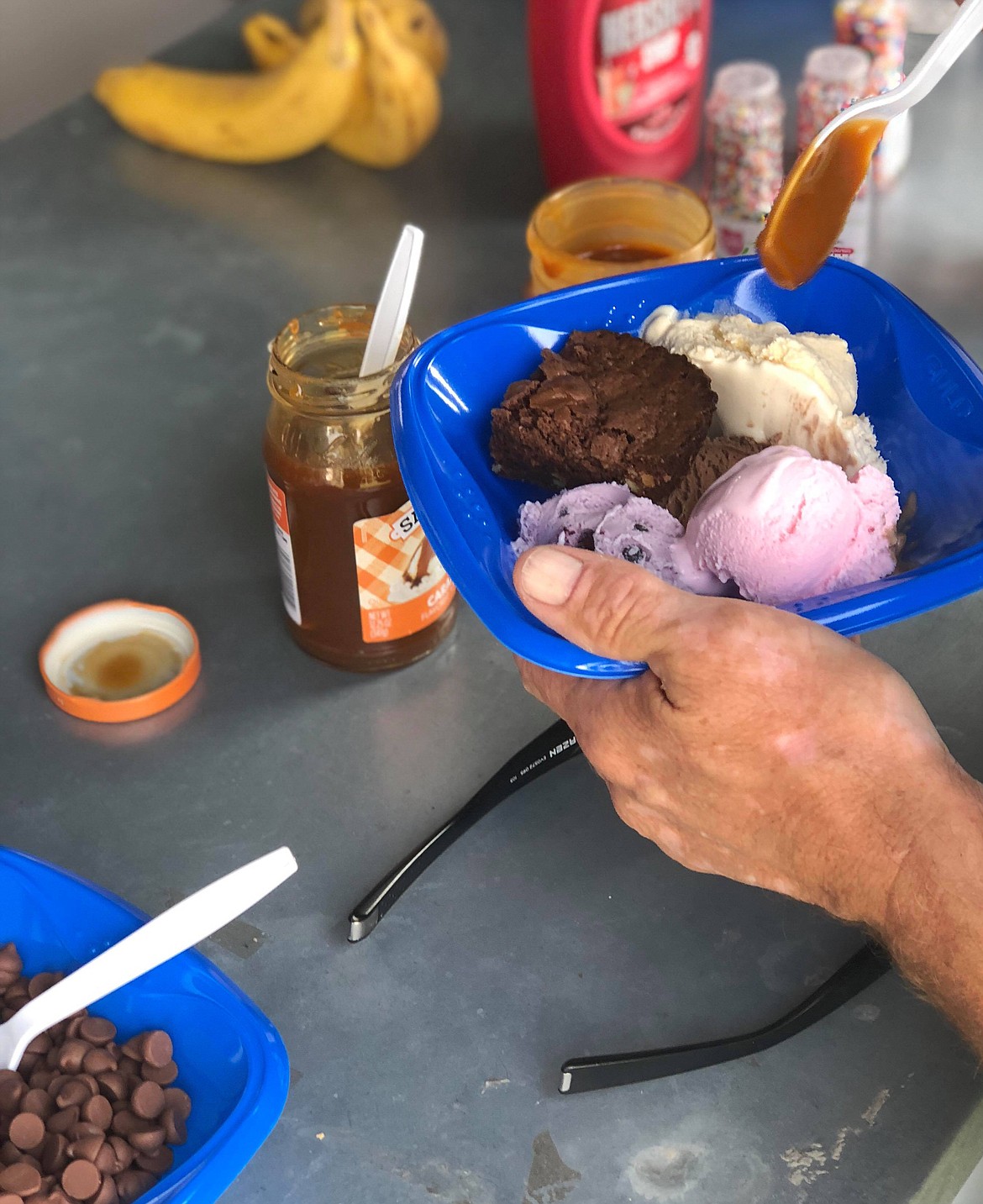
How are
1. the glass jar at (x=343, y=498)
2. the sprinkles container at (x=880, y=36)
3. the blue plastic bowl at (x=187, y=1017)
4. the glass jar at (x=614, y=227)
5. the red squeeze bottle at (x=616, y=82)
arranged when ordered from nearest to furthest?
the blue plastic bowl at (x=187, y=1017) → the glass jar at (x=343, y=498) → the glass jar at (x=614, y=227) → the red squeeze bottle at (x=616, y=82) → the sprinkles container at (x=880, y=36)

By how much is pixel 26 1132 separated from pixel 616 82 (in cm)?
108

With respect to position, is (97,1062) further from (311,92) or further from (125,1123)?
(311,92)

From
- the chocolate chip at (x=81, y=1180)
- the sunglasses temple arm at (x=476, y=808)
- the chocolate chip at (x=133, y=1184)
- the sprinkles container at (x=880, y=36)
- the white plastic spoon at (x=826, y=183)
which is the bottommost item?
the sunglasses temple arm at (x=476, y=808)

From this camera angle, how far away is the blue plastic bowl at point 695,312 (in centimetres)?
62

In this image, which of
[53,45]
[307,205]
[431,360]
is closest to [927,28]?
[307,205]

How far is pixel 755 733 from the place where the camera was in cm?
64

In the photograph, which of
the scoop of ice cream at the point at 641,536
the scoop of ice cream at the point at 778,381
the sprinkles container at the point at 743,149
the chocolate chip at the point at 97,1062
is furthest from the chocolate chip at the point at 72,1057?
the sprinkles container at the point at 743,149

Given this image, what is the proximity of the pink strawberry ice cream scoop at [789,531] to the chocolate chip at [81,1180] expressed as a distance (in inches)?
16.7

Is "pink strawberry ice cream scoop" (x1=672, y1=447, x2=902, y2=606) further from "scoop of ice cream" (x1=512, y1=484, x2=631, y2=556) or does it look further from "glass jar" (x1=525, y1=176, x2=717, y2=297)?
"glass jar" (x1=525, y1=176, x2=717, y2=297)

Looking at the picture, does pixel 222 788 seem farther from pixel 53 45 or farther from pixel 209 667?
pixel 53 45

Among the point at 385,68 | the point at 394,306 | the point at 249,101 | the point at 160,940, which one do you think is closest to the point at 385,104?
the point at 385,68

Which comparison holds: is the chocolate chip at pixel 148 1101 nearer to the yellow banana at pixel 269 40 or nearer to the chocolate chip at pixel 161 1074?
the chocolate chip at pixel 161 1074

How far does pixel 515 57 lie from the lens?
1.67 metres

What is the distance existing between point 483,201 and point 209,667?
2.41 ft
